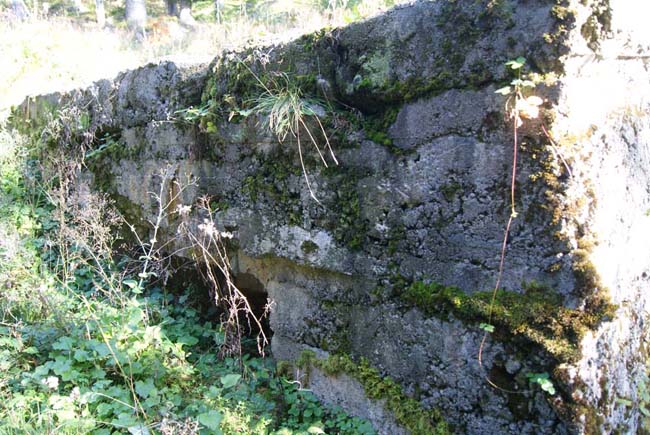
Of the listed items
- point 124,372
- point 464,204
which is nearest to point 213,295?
point 124,372

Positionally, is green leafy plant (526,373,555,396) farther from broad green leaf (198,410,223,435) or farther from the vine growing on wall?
broad green leaf (198,410,223,435)

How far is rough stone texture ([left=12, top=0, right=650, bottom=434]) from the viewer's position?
74.4 inches

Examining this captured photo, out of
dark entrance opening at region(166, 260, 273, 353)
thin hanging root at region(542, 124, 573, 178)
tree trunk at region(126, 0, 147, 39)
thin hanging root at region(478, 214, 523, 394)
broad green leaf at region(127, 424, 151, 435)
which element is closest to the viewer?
thin hanging root at region(542, 124, 573, 178)

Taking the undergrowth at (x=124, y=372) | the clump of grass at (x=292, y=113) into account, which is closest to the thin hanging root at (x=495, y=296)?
the undergrowth at (x=124, y=372)

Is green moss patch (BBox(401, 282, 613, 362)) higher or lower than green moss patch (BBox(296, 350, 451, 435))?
higher

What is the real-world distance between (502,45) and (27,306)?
302cm

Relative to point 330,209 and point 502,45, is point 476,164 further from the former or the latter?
point 330,209

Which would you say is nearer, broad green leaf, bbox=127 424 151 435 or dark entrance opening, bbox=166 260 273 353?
broad green leaf, bbox=127 424 151 435

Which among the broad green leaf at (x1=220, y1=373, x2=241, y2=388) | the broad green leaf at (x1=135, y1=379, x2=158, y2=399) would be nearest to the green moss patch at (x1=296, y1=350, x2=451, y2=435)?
the broad green leaf at (x1=220, y1=373, x2=241, y2=388)

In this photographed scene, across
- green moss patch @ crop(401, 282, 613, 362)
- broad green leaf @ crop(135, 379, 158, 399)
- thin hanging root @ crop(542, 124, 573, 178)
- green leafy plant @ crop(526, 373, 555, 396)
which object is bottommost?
broad green leaf @ crop(135, 379, 158, 399)

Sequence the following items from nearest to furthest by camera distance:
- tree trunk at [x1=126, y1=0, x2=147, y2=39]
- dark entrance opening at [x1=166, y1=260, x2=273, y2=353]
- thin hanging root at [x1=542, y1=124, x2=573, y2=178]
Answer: thin hanging root at [x1=542, y1=124, x2=573, y2=178]
dark entrance opening at [x1=166, y1=260, x2=273, y2=353]
tree trunk at [x1=126, y1=0, x2=147, y2=39]

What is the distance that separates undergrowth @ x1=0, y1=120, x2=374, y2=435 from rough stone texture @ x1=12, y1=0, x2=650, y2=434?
0.84ft

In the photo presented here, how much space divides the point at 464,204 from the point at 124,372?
1.97 metres

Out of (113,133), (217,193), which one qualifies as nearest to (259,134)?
(217,193)
